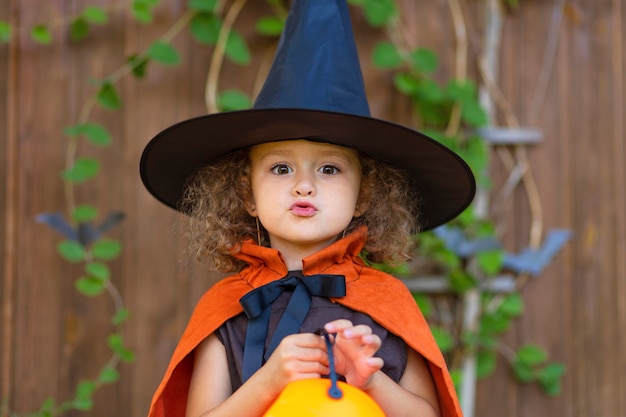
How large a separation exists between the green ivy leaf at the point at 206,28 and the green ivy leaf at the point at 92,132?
0.53 metres

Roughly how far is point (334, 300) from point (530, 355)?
5.45 ft

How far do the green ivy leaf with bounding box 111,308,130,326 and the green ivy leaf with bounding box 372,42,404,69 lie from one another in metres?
1.38

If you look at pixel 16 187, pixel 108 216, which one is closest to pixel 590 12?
pixel 108 216

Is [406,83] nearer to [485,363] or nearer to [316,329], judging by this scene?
[485,363]

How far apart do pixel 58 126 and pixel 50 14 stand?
17.8 inches

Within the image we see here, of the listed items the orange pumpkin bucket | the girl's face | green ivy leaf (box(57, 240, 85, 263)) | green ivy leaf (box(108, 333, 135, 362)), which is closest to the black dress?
the girl's face

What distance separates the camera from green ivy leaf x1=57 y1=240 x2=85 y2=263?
3406 mm

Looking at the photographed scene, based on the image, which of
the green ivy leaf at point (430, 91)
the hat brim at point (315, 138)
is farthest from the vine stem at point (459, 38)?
the hat brim at point (315, 138)

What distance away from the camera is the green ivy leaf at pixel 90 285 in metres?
3.42

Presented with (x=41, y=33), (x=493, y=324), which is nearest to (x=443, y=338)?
(x=493, y=324)

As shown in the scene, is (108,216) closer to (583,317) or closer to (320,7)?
(320,7)

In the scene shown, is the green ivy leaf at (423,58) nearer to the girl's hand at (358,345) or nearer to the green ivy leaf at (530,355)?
the green ivy leaf at (530,355)

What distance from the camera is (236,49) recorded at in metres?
3.49

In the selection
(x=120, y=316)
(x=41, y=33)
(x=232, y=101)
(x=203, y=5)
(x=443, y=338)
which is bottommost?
(x=443, y=338)
